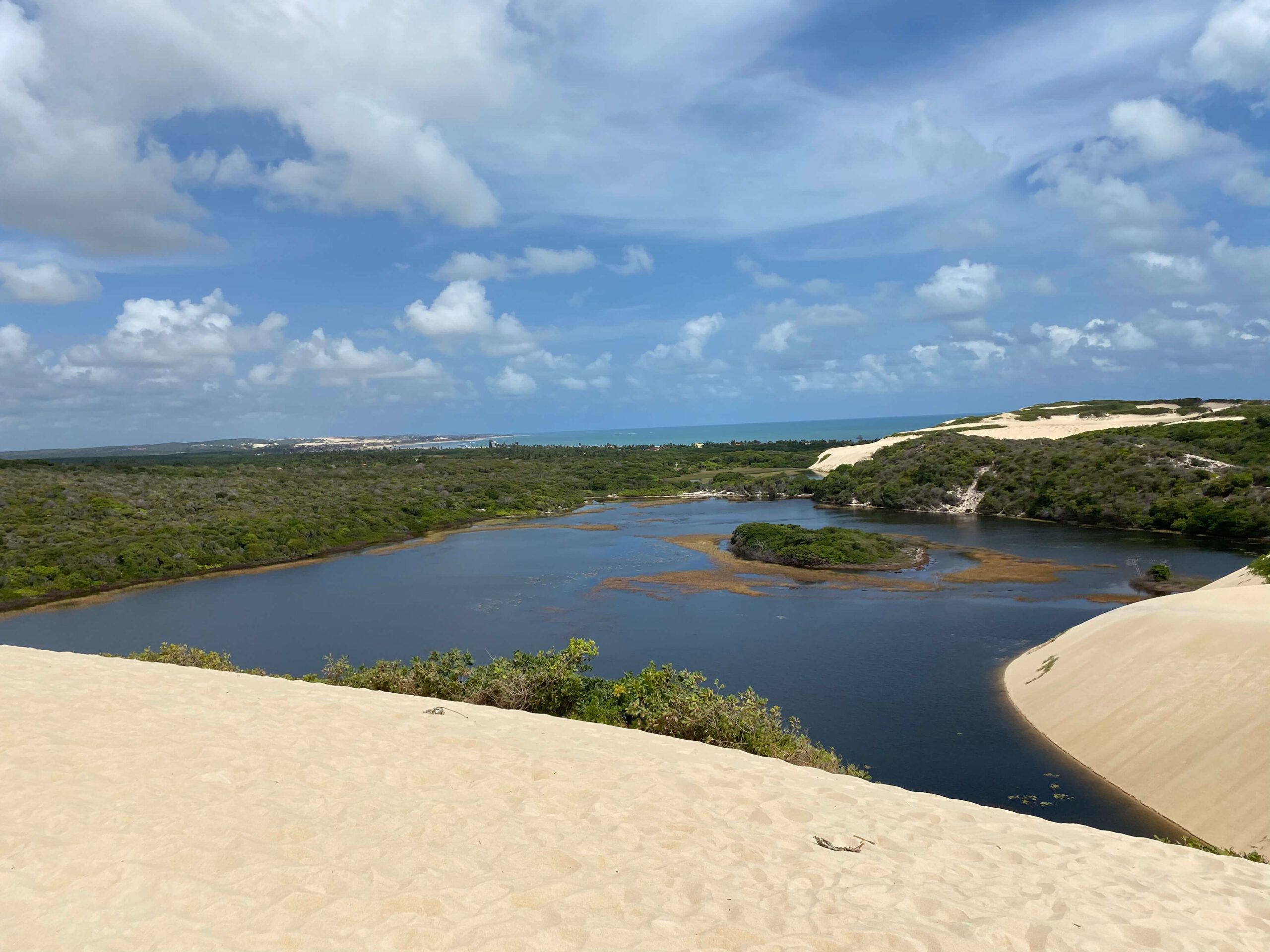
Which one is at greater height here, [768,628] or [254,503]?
[254,503]

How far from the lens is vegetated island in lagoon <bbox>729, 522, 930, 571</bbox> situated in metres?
40.4

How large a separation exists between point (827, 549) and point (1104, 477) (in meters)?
27.1

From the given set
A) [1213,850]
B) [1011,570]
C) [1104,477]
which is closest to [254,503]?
[1011,570]

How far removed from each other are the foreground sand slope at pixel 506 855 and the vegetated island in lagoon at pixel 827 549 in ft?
103

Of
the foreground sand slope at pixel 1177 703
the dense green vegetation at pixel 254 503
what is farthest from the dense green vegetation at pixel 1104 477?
the foreground sand slope at pixel 1177 703

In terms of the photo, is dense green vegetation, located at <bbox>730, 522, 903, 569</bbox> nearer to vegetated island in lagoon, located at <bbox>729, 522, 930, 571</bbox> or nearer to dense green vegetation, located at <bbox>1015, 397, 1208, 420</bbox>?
vegetated island in lagoon, located at <bbox>729, 522, 930, 571</bbox>

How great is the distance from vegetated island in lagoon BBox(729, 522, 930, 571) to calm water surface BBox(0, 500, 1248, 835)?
2.33 m

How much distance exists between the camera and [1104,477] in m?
53.8

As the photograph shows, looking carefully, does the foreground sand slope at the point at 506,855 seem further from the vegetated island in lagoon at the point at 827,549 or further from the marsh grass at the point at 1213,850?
the vegetated island in lagoon at the point at 827,549

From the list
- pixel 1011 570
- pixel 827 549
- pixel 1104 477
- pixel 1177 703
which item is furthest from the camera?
pixel 1104 477

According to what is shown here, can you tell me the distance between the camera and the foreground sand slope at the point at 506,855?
17.2ft

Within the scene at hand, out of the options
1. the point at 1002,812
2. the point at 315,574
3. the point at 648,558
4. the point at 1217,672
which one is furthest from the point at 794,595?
the point at 315,574

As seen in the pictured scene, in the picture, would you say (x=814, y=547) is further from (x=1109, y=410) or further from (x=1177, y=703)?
(x=1109, y=410)

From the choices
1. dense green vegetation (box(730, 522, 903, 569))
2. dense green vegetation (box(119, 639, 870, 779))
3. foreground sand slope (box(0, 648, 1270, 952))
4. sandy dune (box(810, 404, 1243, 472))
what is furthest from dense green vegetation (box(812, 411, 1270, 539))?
foreground sand slope (box(0, 648, 1270, 952))
